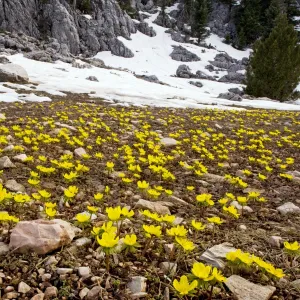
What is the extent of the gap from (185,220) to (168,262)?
96 cm

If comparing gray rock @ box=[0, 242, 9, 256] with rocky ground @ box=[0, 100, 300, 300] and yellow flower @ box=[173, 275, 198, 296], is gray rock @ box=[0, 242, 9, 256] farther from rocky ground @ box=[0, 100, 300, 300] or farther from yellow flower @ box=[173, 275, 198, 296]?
yellow flower @ box=[173, 275, 198, 296]

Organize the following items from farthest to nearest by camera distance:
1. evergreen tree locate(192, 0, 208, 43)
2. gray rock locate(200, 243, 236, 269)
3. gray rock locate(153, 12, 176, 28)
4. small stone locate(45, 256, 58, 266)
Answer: gray rock locate(153, 12, 176, 28) → evergreen tree locate(192, 0, 208, 43) → gray rock locate(200, 243, 236, 269) → small stone locate(45, 256, 58, 266)

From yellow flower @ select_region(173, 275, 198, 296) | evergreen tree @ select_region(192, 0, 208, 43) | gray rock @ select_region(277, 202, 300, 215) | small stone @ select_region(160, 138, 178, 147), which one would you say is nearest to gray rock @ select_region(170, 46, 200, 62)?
evergreen tree @ select_region(192, 0, 208, 43)

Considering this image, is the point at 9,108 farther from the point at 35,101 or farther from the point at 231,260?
the point at 231,260

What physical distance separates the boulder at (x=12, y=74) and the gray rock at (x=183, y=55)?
51333 millimetres

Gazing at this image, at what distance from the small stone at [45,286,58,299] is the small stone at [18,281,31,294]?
0.12m

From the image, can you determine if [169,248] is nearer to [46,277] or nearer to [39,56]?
[46,277]

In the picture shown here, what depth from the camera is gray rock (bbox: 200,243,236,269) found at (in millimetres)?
2273

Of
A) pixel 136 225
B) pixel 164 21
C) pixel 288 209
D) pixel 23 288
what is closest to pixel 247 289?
pixel 136 225

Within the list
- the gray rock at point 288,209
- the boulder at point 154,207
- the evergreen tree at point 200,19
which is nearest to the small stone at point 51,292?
the boulder at point 154,207

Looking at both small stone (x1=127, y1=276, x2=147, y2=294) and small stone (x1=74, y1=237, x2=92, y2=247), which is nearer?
small stone (x1=127, y1=276, x2=147, y2=294)

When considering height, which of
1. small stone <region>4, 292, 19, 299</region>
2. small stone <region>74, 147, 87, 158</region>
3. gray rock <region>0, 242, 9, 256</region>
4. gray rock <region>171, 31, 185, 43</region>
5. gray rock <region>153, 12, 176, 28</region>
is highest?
gray rock <region>153, 12, 176, 28</region>

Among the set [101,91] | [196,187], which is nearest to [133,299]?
[196,187]

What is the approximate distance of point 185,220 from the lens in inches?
125
